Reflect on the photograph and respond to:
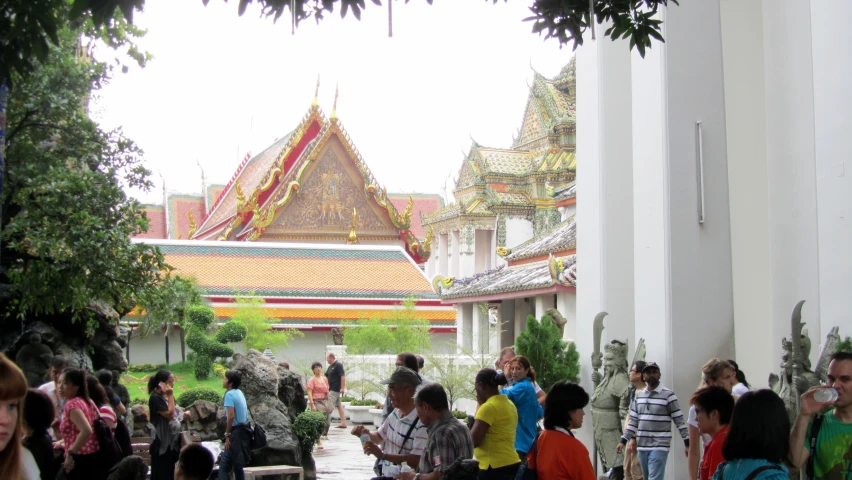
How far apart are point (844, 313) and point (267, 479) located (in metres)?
5.35

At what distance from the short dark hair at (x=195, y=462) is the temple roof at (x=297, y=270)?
21140mm

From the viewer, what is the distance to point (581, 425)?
4949mm

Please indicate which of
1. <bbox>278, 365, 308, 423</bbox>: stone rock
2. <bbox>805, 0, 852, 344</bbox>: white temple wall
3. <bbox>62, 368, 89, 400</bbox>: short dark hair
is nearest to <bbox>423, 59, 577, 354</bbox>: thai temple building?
<bbox>278, 365, 308, 423</bbox>: stone rock

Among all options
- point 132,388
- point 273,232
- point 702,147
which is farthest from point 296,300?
point 702,147

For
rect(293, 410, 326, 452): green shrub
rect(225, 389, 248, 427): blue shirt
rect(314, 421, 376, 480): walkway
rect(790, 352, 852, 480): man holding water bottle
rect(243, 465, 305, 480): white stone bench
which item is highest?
rect(790, 352, 852, 480): man holding water bottle

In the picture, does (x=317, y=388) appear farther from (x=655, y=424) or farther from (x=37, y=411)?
(x=37, y=411)

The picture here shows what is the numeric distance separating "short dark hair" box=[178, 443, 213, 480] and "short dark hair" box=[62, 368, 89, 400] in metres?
1.84

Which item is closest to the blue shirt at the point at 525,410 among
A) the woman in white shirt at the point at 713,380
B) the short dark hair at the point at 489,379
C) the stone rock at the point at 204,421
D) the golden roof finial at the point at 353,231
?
the short dark hair at the point at 489,379

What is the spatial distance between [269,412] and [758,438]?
316 inches

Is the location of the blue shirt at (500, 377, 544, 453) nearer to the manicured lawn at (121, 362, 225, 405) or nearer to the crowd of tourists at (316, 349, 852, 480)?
the crowd of tourists at (316, 349, 852, 480)

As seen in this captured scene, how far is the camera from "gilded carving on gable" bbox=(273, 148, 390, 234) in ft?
98.6

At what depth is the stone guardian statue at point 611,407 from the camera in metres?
8.64

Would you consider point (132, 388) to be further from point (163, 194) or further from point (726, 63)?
point (163, 194)

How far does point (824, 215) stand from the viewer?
7.47 m
